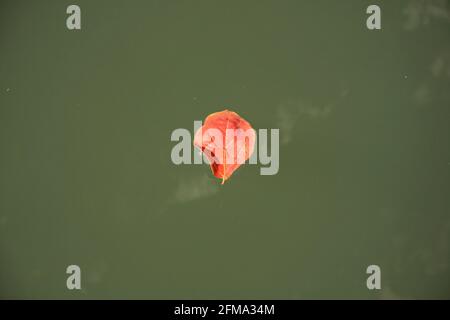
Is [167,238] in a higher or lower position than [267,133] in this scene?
lower

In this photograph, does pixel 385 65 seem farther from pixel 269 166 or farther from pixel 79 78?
pixel 79 78

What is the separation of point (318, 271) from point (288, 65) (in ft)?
6.07

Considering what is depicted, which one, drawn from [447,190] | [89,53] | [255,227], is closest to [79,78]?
[89,53]

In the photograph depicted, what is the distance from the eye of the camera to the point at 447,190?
14.4 ft

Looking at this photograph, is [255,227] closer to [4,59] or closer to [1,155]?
[1,155]

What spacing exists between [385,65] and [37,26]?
3.09 metres

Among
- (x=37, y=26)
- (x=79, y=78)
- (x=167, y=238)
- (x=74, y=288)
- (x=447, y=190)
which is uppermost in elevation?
(x=37, y=26)

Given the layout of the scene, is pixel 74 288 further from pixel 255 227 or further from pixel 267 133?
pixel 267 133

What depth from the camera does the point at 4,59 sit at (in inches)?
172

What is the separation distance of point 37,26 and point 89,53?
0.52 meters

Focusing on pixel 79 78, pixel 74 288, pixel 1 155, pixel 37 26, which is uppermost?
pixel 37 26

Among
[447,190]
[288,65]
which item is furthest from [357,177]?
[288,65]

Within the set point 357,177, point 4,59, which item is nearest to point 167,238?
point 357,177

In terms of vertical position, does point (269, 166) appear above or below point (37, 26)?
below
